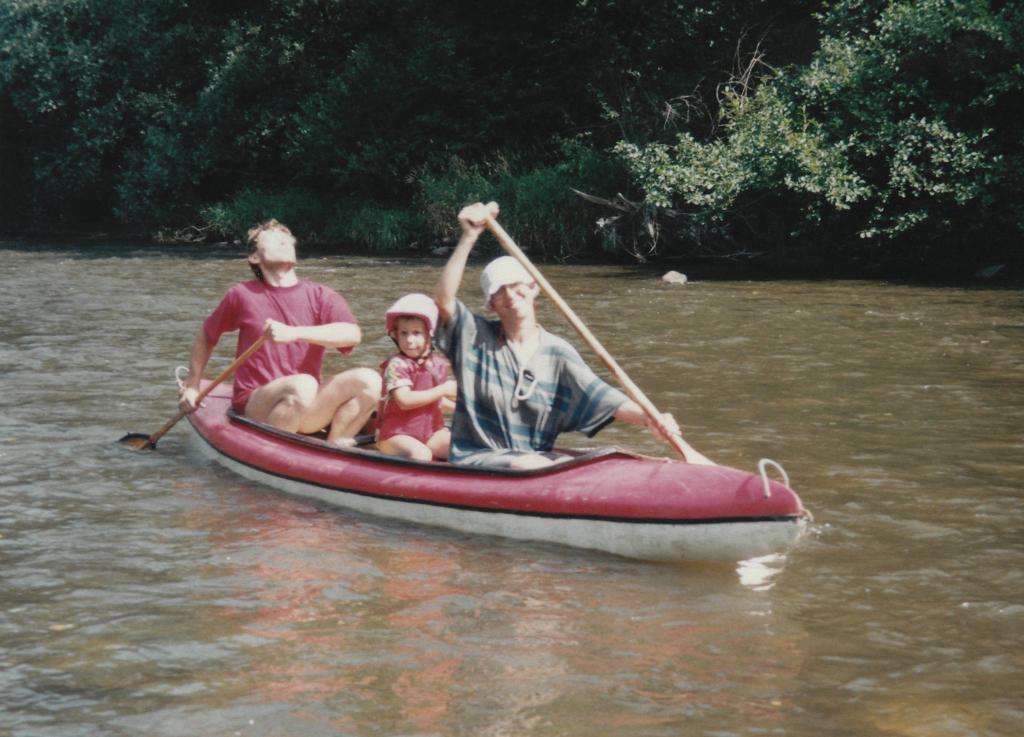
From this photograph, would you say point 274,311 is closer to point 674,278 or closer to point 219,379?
point 219,379

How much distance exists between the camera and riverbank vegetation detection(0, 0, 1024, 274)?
17391 mm

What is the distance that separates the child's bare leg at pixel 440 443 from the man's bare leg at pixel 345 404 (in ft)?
1.42

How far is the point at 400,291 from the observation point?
16.9 meters

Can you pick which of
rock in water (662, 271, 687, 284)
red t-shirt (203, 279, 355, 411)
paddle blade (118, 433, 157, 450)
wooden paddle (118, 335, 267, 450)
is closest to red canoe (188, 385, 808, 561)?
red t-shirt (203, 279, 355, 411)

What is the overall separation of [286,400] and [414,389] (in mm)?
992

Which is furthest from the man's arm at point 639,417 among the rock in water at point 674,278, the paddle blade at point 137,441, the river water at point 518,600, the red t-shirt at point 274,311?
the rock in water at point 674,278

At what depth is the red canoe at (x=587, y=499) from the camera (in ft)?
16.6

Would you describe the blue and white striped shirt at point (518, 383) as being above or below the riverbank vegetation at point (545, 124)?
below

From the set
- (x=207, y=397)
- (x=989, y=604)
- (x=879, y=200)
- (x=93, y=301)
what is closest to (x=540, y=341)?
(x=989, y=604)

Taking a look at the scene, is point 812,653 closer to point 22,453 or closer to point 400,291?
point 22,453

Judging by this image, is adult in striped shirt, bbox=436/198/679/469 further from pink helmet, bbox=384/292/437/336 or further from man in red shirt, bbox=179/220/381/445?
man in red shirt, bbox=179/220/381/445

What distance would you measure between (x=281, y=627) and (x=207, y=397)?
3.48 metres

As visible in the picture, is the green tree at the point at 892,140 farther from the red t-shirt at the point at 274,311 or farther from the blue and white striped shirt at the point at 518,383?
the blue and white striped shirt at the point at 518,383

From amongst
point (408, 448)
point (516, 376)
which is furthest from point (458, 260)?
point (408, 448)
